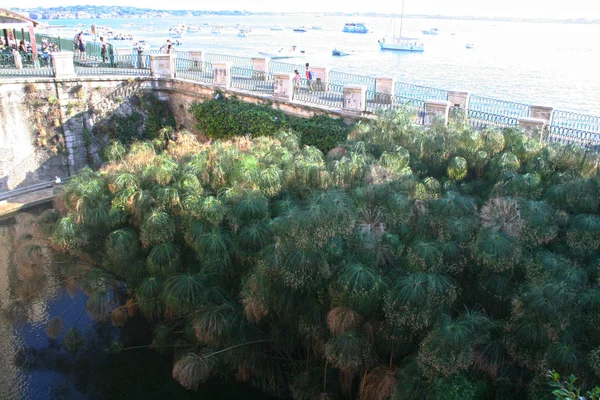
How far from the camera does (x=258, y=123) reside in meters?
19.7

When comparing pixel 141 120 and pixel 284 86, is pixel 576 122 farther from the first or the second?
pixel 141 120

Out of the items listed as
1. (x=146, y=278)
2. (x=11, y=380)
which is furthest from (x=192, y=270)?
(x=11, y=380)

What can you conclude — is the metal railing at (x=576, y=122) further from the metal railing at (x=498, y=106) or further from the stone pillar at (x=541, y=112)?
the metal railing at (x=498, y=106)

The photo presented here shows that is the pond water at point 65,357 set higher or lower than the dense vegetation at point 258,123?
lower

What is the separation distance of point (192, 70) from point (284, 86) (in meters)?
6.21

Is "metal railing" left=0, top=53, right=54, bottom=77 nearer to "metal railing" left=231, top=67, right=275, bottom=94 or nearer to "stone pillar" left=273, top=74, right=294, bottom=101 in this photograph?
"metal railing" left=231, top=67, right=275, bottom=94

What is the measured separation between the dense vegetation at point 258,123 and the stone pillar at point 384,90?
A: 1.40m

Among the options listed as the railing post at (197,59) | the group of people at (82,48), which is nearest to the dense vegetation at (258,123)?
the railing post at (197,59)

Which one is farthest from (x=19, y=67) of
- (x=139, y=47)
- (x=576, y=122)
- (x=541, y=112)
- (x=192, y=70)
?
(x=576, y=122)

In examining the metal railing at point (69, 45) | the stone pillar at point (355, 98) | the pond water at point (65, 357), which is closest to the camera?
the pond water at point (65, 357)

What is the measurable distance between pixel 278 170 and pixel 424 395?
19.1 feet

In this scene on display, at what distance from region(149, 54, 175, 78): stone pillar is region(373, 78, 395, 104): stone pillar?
9877 mm

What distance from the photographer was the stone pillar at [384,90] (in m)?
17.4

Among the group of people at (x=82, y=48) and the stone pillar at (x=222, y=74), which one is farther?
the group of people at (x=82, y=48)
